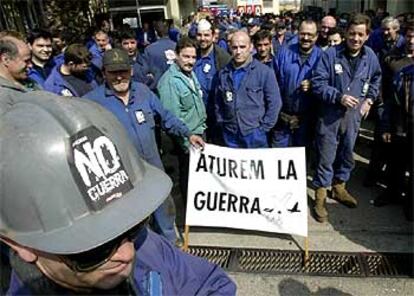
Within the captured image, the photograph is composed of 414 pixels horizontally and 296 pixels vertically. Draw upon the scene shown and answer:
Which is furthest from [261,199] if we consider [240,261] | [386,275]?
[386,275]

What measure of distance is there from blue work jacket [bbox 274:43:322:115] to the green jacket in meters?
1.06

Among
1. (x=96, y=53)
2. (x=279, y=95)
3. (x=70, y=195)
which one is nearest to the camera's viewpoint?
(x=70, y=195)

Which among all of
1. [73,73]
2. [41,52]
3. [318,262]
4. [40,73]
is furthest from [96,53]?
[318,262]

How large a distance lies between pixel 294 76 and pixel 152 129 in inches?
72.8

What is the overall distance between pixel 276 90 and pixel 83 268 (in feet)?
10.7

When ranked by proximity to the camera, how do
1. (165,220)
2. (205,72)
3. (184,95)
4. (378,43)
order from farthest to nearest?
(378,43) → (205,72) → (184,95) → (165,220)

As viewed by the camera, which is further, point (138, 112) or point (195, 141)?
point (195, 141)

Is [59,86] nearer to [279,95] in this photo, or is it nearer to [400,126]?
[279,95]

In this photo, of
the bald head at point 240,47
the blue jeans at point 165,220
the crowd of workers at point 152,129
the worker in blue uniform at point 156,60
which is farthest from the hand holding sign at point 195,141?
the worker in blue uniform at point 156,60

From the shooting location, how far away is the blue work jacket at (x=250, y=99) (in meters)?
3.86

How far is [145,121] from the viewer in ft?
10.5

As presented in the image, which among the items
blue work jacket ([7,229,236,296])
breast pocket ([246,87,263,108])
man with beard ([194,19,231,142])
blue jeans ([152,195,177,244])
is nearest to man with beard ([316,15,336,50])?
man with beard ([194,19,231,142])

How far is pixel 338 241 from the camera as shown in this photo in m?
3.70

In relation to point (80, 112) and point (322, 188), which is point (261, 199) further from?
point (80, 112)
